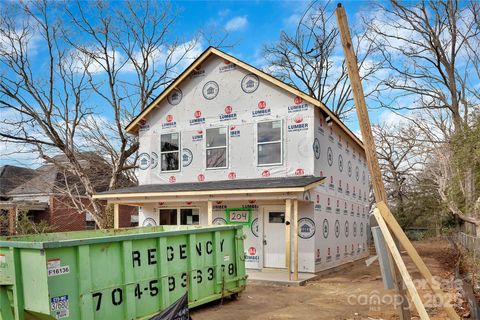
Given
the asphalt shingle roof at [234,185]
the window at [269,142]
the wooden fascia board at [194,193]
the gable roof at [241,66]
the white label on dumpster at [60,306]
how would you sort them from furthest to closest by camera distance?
the window at [269,142] → the gable roof at [241,66] → the asphalt shingle roof at [234,185] → the wooden fascia board at [194,193] → the white label on dumpster at [60,306]

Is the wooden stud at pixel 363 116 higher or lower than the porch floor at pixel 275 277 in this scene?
higher

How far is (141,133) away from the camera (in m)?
18.3

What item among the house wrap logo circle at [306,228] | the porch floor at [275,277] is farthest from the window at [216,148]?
the porch floor at [275,277]

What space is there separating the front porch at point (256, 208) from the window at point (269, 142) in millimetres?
903

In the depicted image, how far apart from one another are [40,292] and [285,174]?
33.5 ft

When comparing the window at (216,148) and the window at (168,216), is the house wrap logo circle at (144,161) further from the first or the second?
the window at (216,148)

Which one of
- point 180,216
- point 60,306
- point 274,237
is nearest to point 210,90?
point 180,216

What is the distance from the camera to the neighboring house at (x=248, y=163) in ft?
47.7

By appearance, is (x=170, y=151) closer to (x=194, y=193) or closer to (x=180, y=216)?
(x=180, y=216)

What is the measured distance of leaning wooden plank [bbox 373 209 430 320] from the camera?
406 centimetres

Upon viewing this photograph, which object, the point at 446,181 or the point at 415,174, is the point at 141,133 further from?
the point at 415,174

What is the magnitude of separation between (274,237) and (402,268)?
11.1 meters

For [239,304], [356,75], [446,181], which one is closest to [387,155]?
[446,181]

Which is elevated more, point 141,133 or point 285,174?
point 141,133
